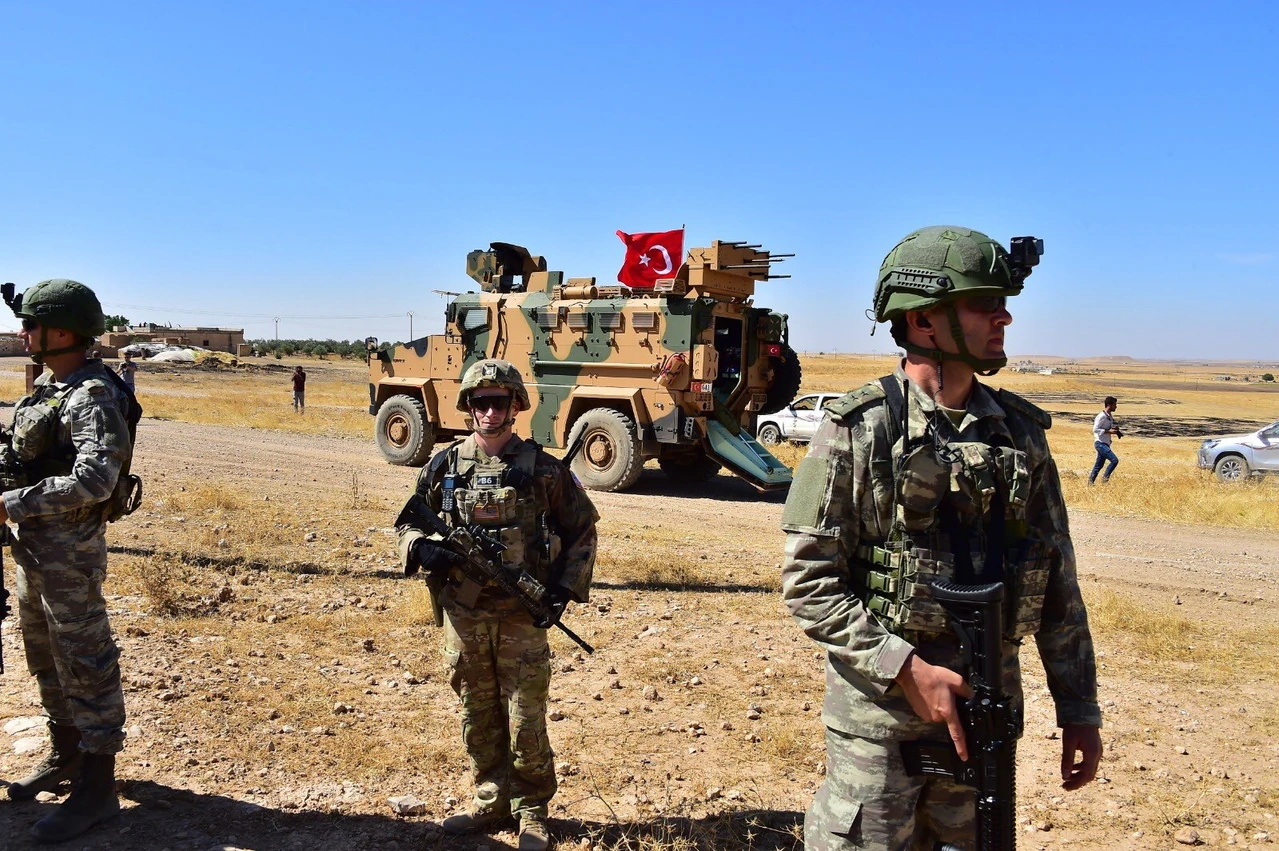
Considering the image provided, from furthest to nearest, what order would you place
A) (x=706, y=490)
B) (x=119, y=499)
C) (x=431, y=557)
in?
(x=706, y=490) → (x=119, y=499) → (x=431, y=557)

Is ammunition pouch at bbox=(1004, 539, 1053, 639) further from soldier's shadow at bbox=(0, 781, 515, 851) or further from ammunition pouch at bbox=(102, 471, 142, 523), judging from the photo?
ammunition pouch at bbox=(102, 471, 142, 523)

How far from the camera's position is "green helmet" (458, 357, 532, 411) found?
135 inches

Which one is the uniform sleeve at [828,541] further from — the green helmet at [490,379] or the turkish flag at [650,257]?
the turkish flag at [650,257]

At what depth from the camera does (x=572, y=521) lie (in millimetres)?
3590

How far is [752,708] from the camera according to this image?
478 centimetres

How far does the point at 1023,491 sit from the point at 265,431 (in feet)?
60.3

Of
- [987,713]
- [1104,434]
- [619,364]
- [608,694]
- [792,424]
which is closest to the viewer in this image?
[987,713]

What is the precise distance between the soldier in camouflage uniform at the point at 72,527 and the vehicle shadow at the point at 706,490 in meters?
8.86

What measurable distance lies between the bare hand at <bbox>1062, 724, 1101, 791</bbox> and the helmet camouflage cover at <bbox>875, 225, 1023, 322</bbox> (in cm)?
106

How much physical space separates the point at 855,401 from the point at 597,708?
3025 mm

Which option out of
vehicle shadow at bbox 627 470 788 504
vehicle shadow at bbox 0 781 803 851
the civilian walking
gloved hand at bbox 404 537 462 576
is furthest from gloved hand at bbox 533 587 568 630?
the civilian walking

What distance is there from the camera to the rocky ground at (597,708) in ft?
12.1

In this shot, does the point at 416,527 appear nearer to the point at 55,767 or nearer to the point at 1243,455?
the point at 55,767

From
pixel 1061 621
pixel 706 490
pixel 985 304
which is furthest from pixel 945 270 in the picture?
pixel 706 490
